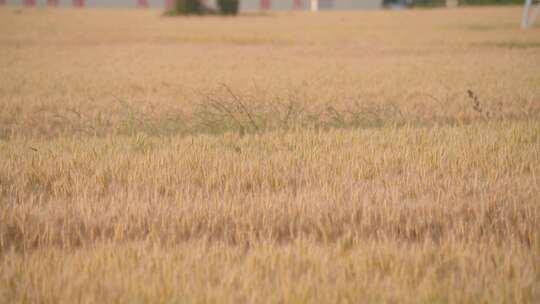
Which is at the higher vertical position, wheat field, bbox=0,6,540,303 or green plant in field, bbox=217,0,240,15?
green plant in field, bbox=217,0,240,15

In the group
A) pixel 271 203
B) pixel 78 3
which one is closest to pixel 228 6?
pixel 78 3

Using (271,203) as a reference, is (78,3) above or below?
above

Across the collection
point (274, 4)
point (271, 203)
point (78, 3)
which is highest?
point (274, 4)

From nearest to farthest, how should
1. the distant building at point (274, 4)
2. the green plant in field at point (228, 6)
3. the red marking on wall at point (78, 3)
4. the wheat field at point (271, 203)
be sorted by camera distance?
the wheat field at point (271, 203), the green plant in field at point (228, 6), the distant building at point (274, 4), the red marking on wall at point (78, 3)

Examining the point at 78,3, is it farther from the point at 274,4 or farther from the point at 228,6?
the point at 228,6

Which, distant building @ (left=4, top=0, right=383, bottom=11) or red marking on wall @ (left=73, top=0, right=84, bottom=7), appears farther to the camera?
red marking on wall @ (left=73, top=0, right=84, bottom=7)

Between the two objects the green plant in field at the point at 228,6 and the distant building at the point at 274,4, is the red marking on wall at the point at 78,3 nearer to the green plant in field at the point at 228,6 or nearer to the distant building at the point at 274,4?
the distant building at the point at 274,4

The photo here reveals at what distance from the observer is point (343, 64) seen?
1144cm

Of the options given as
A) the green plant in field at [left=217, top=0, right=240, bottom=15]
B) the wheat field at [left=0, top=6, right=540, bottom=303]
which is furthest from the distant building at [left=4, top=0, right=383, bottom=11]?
the wheat field at [left=0, top=6, right=540, bottom=303]

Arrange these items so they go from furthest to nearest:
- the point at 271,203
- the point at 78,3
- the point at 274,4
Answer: the point at 78,3 → the point at 274,4 → the point at 271,203

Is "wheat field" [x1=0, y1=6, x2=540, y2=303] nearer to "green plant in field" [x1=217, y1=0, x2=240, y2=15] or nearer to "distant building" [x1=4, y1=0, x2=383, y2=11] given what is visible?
"green plant in field" [x1=217, y1=0, x2=240, y2=15]

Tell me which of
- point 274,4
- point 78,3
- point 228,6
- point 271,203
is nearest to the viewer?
point 271,203

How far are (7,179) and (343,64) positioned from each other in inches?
347

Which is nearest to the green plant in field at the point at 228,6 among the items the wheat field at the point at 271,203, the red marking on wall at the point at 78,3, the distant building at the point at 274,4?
the distant building at the point at 274,4
